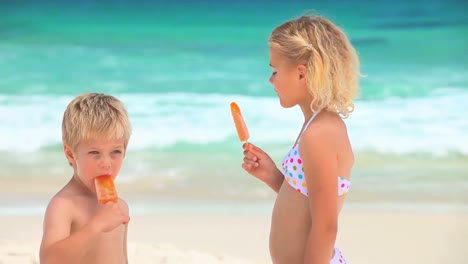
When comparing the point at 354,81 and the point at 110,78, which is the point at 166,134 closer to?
the point at 110,78

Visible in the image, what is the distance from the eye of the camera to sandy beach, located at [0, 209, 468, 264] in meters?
5.45

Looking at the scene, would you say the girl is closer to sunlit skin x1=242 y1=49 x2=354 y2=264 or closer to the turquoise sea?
sunlit skin x1=242 y1=49 x2=354 y2=264

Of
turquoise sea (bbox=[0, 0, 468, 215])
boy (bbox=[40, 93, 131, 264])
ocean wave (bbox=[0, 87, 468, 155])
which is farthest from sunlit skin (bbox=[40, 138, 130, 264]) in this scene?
ocean wave (bbox=[0, 87, 468, 155])

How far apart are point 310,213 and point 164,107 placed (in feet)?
27.9

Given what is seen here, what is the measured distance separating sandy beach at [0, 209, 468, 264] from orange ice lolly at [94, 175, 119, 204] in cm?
240

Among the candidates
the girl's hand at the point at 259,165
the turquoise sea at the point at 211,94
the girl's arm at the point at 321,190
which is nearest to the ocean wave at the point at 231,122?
the turquoise sea at the point at 211,94

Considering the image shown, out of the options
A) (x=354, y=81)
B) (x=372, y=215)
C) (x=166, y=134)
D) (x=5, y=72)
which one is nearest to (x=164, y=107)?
(x=166, y=134)

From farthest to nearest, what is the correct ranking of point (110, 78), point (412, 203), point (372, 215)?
point (110, 78) < point (412, 203) < point (372, 215)

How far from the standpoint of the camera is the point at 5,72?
12320 mm

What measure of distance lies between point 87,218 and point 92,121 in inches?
12.1

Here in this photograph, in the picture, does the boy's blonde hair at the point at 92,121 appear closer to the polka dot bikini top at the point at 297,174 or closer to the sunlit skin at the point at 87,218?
the sunlit skin at the point at 87,218

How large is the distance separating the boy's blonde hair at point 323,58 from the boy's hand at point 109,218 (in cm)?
76

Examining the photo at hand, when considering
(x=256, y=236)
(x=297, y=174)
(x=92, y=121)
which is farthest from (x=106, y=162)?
(x=256, y=236)

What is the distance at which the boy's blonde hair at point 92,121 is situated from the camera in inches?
105
